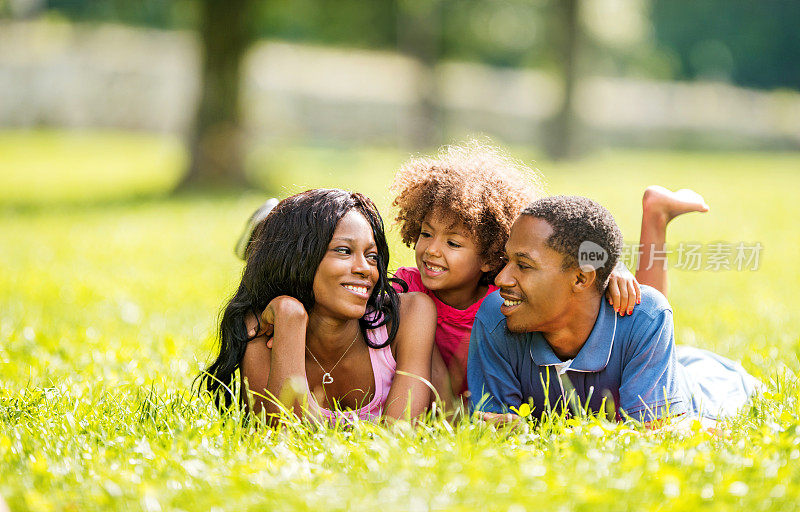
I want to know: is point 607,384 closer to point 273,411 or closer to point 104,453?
point 273,411

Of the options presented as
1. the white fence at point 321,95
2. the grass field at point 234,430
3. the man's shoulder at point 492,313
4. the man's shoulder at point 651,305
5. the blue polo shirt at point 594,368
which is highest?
the white fence at point 321,95

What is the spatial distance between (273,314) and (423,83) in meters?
25.0

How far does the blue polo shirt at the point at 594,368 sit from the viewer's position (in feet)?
11.2

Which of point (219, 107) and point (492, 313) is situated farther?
point (219, 107)

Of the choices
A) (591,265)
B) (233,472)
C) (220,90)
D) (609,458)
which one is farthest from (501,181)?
(220,90)

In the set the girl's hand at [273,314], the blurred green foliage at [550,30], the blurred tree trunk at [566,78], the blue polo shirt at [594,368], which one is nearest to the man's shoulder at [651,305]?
the blue polo shirt at [594,368]

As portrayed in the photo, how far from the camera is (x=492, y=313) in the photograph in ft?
11.9

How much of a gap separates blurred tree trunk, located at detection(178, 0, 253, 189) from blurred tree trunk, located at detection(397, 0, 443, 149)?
12769 mm

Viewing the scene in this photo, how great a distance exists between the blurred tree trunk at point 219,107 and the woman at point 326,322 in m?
11.1

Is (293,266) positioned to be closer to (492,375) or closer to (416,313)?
(416,313)

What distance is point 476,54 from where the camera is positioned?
35062 millimetres

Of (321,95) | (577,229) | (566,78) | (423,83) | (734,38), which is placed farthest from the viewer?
(734,38)

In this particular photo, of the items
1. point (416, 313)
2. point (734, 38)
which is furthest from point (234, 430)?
point (734, 38)

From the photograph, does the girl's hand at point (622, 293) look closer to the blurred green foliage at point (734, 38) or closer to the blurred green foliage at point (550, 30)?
the blurred green foliage at point (550, 30)
